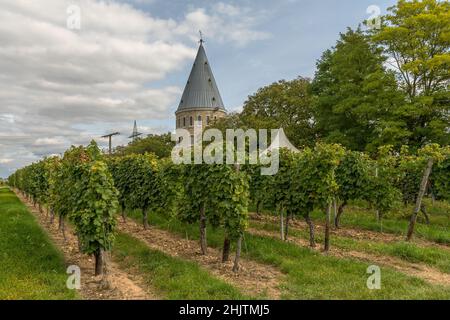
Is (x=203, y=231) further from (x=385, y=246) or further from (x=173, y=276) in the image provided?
(x=385, y=246)

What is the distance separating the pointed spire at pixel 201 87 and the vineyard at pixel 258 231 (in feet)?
227

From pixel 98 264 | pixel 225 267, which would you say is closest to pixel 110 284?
pixel 98 264

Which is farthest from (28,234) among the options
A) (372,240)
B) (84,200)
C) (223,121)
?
(223,121)

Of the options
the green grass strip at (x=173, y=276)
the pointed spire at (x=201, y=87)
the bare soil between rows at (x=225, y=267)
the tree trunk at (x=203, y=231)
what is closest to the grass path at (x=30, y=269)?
the green grass strip at (x=173, y=276)

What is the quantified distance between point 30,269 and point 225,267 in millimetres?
4599

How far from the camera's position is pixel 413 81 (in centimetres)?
2520

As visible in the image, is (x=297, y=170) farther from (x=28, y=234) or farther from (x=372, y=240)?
(x=28, y=234)

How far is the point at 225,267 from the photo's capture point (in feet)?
28.9

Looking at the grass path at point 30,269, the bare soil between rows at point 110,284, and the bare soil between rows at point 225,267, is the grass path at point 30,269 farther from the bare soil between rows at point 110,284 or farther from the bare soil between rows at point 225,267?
the bare soil between rows at point 225,267

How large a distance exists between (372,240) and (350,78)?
63.0 feet

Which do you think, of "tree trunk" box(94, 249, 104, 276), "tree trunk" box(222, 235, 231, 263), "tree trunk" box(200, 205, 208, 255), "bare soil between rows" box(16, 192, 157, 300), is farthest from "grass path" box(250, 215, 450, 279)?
"tree trunk" box(94, 249, 104, 276)

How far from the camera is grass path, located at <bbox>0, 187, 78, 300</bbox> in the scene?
682cm

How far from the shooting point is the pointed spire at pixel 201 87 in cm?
8362

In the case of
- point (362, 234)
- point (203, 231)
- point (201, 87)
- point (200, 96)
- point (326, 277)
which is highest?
point (201, 87)
